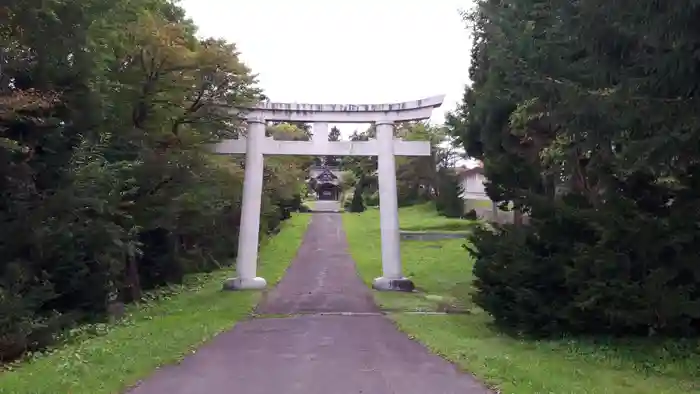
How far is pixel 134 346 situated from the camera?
10.7 m

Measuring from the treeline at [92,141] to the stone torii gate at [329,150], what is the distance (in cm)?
90

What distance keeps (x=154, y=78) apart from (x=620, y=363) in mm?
12683

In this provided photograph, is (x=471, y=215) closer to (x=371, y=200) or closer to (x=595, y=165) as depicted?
(x=371, y=200)

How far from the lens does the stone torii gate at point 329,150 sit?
21.4m

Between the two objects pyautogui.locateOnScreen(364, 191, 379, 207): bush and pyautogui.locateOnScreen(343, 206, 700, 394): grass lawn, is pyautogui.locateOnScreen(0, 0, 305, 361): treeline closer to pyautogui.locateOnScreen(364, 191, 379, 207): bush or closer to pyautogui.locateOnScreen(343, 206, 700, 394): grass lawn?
pyautogui.locateOnScreen(343, 206, 700, 394): grass lawn

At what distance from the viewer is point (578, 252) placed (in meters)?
11.5

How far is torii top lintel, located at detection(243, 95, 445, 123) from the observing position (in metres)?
21.4

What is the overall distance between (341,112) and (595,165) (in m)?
10.9

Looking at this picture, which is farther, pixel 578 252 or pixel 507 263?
pixel 507 263

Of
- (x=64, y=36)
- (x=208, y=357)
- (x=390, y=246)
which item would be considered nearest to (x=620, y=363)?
(x=208, y=357)

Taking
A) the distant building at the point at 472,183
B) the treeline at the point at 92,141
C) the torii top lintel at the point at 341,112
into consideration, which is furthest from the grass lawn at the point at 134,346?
the distant building at the point at 472,183

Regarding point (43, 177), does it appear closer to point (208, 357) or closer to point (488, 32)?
point (208, 357)

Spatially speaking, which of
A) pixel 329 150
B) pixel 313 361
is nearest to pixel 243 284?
pixel 329 150

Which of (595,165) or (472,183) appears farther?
(472,183)
